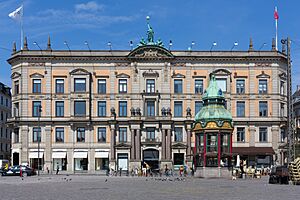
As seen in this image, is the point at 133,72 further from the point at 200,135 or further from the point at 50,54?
the point at 200,135

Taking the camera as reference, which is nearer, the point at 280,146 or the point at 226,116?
the point at 226,116

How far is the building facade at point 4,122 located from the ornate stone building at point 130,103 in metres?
29.2

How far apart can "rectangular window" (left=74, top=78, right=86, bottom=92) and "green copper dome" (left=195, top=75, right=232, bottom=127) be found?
3007 centimetres

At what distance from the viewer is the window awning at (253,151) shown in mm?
83188

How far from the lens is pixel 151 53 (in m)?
84.9

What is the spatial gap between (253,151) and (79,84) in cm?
2775

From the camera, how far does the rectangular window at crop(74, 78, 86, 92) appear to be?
3319 inches

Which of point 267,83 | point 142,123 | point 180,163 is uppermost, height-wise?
point 267,83

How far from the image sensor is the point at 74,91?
84.1 meters

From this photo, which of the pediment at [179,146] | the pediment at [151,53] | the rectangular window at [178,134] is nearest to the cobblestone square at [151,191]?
the pediment at [179,146]

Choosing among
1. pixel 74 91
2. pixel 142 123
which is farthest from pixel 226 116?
pixel 74 91

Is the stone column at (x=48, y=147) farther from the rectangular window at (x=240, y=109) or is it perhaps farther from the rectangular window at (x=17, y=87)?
the rectangular window at (x=240, y=109)

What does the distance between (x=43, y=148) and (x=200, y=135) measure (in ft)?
111

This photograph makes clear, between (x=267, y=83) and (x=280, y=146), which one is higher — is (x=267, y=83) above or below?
above
